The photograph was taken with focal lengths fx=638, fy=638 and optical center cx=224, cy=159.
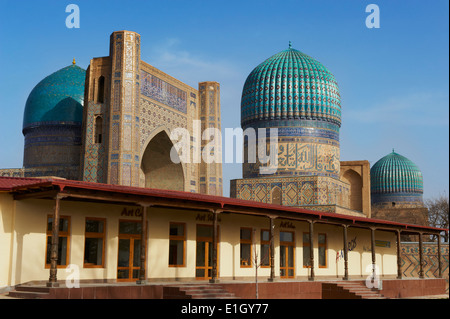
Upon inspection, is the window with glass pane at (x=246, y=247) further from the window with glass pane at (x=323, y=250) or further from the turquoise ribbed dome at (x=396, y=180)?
the turquoise ribbed dome at (x=396, y=180)

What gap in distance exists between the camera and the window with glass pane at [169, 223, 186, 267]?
1950cm

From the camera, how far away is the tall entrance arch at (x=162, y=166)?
30.9 metres

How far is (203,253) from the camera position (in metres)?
20.5

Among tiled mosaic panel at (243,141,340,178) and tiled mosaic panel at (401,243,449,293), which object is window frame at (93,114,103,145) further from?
tiled mosaic panel at (401,243,449,293)

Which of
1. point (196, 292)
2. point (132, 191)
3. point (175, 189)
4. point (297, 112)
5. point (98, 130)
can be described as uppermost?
point (297, 112)

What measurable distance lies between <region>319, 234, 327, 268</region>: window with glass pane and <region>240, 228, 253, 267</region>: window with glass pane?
13.3 feet

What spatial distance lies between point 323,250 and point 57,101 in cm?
1728

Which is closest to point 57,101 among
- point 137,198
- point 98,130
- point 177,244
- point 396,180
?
point 98,130

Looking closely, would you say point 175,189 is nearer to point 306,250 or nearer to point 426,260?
point 306,250

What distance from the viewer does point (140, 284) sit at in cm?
1603

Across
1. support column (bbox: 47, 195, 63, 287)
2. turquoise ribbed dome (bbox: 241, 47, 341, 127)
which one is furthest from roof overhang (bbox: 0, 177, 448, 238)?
turquoise ribbed dome (bbox: 241, 47, 341, 127)

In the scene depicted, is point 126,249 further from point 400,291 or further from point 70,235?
point 400,291
